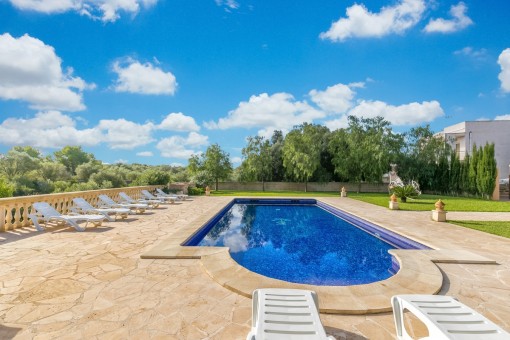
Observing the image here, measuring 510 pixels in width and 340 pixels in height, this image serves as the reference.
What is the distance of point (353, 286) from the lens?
3.96m

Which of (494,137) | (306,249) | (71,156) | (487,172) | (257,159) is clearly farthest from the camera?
(71,156)

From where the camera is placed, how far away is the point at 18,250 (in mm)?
5711

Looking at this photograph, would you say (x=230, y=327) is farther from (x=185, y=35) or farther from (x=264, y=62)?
(x=264, y=62)

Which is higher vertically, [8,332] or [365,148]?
[365,148]

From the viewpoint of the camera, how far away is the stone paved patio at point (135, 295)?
2.86m

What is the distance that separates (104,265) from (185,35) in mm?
15391

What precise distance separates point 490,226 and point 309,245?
6370 mm

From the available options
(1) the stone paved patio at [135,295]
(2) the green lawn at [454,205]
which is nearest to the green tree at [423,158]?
(2) the green lawn at [454,205]

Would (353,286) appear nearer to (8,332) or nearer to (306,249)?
(306,249)

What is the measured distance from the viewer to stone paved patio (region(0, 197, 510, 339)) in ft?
9.37

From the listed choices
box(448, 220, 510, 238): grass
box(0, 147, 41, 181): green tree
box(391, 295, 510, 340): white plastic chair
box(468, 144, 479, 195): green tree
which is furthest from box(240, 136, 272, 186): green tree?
box(0, 147, 41, 181): green tree

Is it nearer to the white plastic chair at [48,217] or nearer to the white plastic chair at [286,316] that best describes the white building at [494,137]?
the white plastic chair at [286,316]

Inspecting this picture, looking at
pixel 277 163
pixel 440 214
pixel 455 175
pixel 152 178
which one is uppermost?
pixel 277 163

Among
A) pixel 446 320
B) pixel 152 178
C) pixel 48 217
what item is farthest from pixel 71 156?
pixel 446 320
